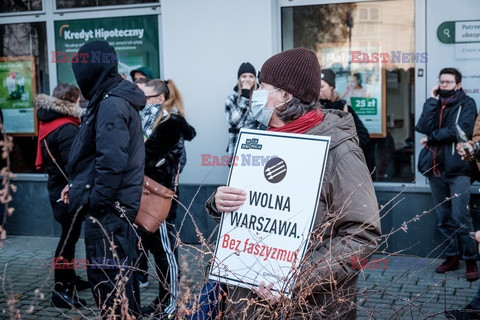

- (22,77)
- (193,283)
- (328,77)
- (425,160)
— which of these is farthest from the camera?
(22,77)

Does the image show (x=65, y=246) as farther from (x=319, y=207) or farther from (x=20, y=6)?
(x=20, y=6)

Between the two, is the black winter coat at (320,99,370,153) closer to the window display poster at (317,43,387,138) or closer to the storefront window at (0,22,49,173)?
the window display poster at (317,43,387,138)

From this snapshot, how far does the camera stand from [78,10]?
9156 mm

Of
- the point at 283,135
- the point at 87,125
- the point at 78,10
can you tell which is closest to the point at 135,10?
the point at 78,10

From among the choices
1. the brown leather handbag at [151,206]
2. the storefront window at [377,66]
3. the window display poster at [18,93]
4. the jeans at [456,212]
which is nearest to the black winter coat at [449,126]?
the jeans at [456,212]

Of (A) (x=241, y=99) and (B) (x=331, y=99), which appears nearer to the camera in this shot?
(B) (x=331, y=99)

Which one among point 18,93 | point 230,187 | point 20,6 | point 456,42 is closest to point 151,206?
point 230,187

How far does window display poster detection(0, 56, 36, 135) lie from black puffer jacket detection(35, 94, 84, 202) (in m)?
3.11

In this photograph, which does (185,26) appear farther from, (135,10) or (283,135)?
(283,135)

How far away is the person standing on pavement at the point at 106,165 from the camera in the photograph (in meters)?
4.49

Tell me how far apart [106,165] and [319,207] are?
74.8 inches

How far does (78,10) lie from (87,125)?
493 centimetres

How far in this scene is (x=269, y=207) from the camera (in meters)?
2.86

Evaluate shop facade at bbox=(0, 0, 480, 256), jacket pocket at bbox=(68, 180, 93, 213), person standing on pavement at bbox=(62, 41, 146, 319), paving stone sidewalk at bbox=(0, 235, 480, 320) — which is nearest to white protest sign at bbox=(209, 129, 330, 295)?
person standing on pavement at bbox=(62, 41, 146, 319)
